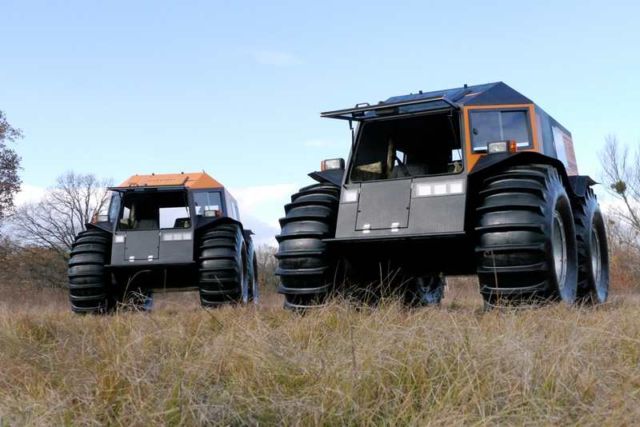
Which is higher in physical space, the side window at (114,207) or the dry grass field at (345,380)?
the side window at (114,207)

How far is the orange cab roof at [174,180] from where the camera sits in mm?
11791

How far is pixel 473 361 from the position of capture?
301cm

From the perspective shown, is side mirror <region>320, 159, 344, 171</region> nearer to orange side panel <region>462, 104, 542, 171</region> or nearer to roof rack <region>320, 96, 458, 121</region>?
roof rack <region>320, 96, 458, 121</region>

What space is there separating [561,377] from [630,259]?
88.8ft

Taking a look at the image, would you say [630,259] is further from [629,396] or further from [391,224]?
[629,396]

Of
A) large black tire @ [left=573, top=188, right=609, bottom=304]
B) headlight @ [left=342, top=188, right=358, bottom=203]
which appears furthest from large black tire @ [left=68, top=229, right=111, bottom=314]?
large black tire @ [left=573, top=188, right=609, bottom=304]

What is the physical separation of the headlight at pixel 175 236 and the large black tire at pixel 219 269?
274 mm

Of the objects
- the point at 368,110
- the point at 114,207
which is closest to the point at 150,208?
the point at 114,207

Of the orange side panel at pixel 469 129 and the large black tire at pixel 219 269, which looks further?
the large black tire at pixel 219 269

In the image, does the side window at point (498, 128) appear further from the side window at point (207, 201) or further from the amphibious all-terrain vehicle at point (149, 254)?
the side window at point (207, 201)

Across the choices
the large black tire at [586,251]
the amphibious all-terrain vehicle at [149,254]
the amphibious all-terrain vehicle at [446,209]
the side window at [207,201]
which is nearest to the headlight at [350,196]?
the amphibious all-terrain vehicle at [446,209]

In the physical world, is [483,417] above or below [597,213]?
below

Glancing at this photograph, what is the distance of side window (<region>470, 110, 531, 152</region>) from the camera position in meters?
6.58

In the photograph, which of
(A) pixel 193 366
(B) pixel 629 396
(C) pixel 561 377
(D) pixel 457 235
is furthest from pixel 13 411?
(D) pixel 457 235
